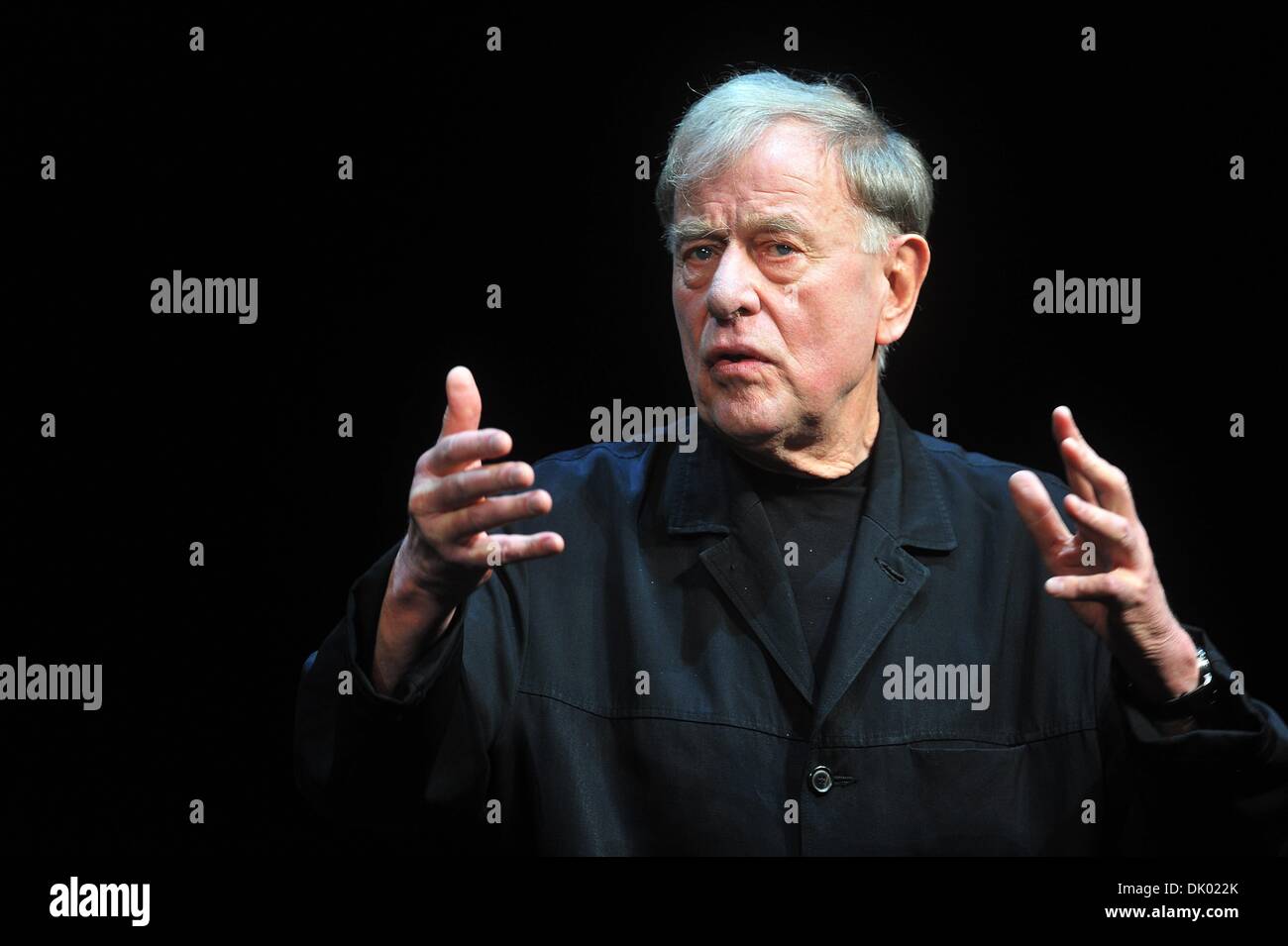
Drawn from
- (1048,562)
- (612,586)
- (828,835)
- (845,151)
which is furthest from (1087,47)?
(828,835)

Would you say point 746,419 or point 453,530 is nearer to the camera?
point 453,530

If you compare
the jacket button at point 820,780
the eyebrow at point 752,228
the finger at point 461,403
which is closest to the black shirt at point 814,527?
the jacket button at point 820,780

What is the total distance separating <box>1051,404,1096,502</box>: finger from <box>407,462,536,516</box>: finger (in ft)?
2.67

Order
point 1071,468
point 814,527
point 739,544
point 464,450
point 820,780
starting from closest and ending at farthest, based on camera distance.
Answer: point 464,450
point 1071,468
point 820,780
point 739,544
point 814,527

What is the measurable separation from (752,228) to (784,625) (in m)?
0.73

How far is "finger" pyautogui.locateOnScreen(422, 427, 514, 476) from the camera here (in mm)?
2053

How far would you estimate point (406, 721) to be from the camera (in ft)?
7.51

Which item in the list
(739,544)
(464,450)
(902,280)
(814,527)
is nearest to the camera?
(464,450)

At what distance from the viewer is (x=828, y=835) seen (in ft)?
8.02

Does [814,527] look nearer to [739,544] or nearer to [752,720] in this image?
[739,544]

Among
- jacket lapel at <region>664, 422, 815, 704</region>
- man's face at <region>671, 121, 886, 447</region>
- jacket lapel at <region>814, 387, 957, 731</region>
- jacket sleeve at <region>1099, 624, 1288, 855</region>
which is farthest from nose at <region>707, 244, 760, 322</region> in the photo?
jacket sleeve at <region>1099, 624, 1288, 855</region>

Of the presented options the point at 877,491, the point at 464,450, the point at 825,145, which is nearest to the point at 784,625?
the point at 877,491

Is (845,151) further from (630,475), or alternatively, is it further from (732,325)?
(630,475)

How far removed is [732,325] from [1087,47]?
1046 mm
